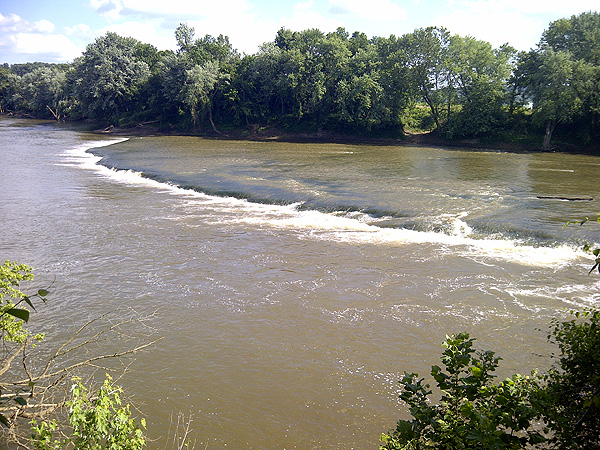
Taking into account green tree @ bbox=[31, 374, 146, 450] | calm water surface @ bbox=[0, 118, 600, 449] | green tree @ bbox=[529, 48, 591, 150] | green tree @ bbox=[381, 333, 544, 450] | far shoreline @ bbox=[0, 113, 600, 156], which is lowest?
calm water surface @ bbox=[0, 118, 600, 449]

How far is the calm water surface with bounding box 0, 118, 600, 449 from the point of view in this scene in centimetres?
816

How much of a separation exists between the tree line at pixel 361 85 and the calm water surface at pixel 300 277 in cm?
1510

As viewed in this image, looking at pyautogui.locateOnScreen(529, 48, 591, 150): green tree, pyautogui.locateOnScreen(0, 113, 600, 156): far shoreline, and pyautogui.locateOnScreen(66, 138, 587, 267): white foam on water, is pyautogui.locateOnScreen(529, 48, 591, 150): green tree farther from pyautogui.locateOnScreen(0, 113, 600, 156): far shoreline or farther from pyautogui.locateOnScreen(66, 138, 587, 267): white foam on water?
pyautogui.locateOnScreen(66, 138, 587, 267): white foam on water

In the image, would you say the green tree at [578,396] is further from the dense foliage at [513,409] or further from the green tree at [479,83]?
the green tree at [479,83]

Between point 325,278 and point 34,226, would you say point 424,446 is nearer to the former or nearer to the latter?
point 325,278

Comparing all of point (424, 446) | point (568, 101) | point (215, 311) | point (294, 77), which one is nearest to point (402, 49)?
point (294, 77)

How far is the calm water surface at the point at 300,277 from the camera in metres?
8.16

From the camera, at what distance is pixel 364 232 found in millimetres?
17422

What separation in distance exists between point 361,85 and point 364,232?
3506 cm

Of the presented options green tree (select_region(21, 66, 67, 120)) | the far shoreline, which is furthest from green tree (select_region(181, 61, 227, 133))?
green tree (select_region(21, 66, 67, 120))

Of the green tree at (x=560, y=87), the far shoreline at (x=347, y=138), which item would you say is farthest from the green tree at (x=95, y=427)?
the far shoreline at (x=347, y=138)

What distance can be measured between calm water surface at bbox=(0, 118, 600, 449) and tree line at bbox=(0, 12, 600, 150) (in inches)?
595

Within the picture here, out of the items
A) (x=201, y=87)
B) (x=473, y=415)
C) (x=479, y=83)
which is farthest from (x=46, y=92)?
(x=473, y=415)

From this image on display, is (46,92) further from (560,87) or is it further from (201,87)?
(560,87)
